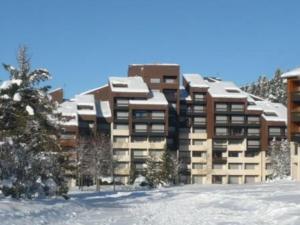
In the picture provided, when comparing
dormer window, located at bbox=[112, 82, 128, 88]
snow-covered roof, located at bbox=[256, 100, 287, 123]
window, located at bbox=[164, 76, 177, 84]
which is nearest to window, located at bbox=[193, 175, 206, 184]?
snow-covered roof, located at bbox=[256, 100, 287, 123]

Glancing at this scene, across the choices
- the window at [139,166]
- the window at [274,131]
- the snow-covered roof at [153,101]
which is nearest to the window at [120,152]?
the window at [139,166]

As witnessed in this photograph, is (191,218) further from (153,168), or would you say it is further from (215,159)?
(215,159)

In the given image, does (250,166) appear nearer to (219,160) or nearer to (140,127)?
(219,160)

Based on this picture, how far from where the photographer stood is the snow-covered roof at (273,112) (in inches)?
4134

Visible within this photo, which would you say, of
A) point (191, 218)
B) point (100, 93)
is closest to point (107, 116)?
point (100, 93)

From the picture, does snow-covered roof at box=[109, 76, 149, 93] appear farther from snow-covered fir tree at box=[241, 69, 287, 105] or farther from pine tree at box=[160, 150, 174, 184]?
snow-covered fir tree at box=[241, 69, 287, 105]

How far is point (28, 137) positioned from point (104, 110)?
74.0 m

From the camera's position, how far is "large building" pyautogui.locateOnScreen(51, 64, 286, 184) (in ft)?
329

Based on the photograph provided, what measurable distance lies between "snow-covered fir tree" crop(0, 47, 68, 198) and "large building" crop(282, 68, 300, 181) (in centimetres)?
4598

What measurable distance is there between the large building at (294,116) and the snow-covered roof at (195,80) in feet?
101

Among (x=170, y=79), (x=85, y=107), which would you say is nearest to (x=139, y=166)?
(x=85, y=107)

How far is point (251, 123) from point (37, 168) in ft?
257

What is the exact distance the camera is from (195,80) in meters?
108

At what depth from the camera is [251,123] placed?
4094 inches
